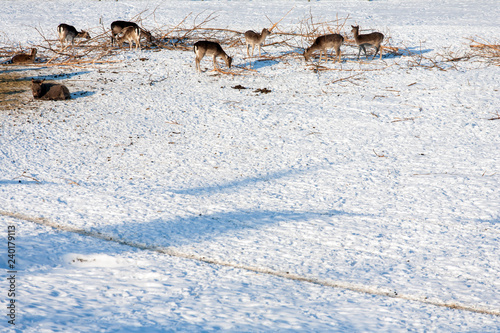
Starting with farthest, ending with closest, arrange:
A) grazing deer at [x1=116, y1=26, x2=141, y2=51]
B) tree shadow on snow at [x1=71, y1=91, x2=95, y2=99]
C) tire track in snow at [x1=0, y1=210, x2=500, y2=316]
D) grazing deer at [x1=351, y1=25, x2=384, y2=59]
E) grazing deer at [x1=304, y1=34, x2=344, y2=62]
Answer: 1. grazing deer at [x1=116, y1=26, x2=141, y2=51]
2. grazing deer at [x1=351, y1=25, x2=384, y2=59]
3. grazing deer at [x1=304, y1=34, x2=344, y2=62]
4. tree shadow on snow at [x1=71, y1=91, x2=95, y2=99]
5. tire track in snow at [x1=0, y1=210, x2=500, y2=316]

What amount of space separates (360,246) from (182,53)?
8.56m

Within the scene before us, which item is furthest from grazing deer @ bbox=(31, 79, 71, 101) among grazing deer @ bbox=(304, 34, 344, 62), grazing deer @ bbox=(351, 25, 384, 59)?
grazing deer @ bbox=(351, 25, 384, 59)

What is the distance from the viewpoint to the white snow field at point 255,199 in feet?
11.1

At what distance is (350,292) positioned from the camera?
3641mm

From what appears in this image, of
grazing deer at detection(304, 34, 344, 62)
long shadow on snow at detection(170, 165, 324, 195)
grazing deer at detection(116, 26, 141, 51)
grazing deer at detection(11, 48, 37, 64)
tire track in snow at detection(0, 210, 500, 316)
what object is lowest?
tire track in snow at detection(0, 210, 500, 316)

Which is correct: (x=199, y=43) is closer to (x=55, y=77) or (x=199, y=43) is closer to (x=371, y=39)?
(x=55, y=77)

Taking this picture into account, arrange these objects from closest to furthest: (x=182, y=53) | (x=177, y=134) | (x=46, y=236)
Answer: (x=46, y=236) → (x=177, y=134) → (x=182, y=53)

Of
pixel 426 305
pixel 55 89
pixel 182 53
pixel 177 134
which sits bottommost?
pixel 426 305

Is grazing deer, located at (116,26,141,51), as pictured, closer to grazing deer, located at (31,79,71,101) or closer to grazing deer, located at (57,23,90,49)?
grazing deer, located at (57,23,90,49)

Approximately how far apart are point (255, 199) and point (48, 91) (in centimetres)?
519

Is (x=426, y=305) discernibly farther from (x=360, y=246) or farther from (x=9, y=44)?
(x=9, y=44)

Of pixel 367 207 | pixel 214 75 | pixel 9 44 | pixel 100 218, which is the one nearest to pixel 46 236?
pixel 100 218

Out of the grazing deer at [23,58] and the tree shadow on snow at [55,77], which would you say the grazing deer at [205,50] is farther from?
the grazing deer at [23,58]

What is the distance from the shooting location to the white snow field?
338cm
